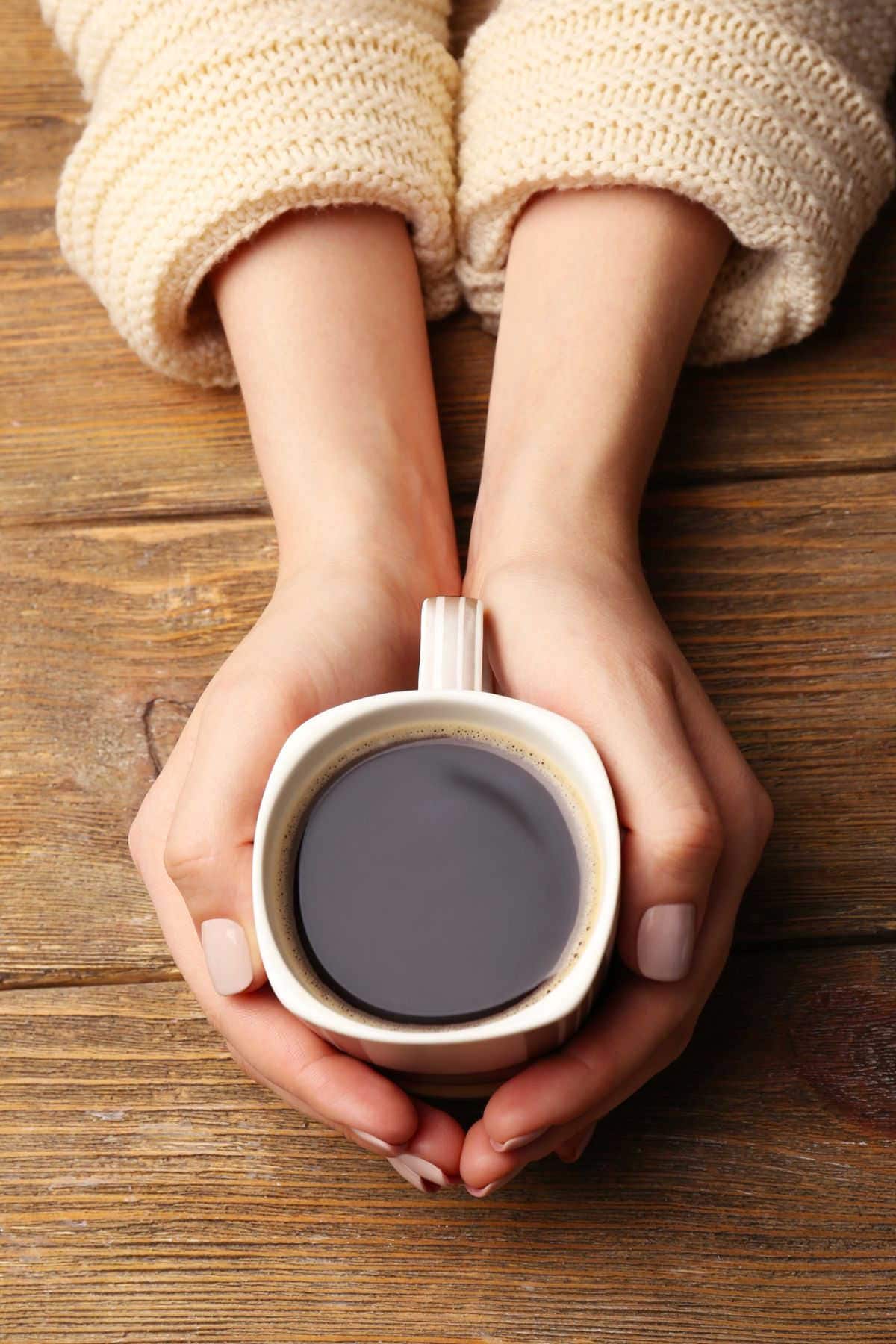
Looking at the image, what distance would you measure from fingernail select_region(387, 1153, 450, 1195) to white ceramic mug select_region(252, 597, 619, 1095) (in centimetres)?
4

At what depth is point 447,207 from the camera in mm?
693

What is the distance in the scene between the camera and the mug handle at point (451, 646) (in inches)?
18.5

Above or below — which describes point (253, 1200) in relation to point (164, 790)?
below

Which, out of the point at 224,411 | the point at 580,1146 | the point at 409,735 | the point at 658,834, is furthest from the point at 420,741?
the point at 224,411

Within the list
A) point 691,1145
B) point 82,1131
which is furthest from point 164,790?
point 691,1145

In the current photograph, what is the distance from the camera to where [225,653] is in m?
0.69

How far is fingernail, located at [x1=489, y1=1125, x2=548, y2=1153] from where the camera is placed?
45 cm

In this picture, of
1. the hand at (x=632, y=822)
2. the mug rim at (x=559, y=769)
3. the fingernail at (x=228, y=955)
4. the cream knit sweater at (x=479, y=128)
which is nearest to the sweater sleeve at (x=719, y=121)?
the cream knit sweater at (x=479, y=128)

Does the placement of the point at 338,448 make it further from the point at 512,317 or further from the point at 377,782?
the point at 377,782

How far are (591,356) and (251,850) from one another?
1.14ft

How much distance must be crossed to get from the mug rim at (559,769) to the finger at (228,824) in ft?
0.14

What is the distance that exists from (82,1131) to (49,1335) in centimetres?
9

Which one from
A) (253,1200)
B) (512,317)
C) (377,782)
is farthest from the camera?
(512,317)

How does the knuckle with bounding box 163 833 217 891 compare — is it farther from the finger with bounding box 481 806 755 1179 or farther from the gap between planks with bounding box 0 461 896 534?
the gap between planks with bounding box 0 461 896 534
